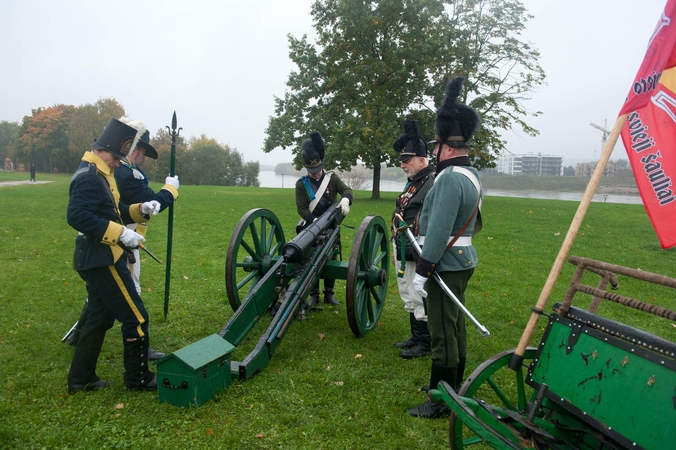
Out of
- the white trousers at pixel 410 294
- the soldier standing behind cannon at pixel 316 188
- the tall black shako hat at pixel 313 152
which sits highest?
the tall black shako hat at pixel 313 152

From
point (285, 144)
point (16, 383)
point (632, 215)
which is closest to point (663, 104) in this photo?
point (16, 383)

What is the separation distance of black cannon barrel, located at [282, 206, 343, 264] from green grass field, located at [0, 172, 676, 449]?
0.83 metres

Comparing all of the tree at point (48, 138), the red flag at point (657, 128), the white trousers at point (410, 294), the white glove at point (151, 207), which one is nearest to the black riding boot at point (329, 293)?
the white trousers at point (410, 294)

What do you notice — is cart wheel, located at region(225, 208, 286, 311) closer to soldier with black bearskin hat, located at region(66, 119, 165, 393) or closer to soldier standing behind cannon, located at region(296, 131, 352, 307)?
soldier standing behind cannon, located at region(296, 131, 352, 307)

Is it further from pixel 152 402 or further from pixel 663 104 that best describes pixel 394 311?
pixel 663 104

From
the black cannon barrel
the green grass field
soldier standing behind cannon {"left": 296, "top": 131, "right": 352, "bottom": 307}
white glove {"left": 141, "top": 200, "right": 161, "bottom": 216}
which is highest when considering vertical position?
soldier standing behind cannon {"left": 296, "top": 131, "right": 352, "bottom": 307}

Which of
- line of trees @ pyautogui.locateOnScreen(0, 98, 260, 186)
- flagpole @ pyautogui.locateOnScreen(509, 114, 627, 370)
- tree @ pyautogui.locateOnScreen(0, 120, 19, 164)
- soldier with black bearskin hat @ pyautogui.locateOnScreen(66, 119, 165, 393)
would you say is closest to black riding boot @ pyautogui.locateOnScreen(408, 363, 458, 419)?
flagpole @ pyautogui.locateOnScreen(509, 114, 627, 370)

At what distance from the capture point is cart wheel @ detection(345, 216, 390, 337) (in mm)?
3926

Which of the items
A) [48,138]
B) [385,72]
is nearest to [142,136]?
[385,72]

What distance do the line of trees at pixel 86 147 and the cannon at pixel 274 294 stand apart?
42264 mm

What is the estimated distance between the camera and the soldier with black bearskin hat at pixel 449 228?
2.78 meters

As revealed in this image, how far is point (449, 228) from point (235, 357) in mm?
2183

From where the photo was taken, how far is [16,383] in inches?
131

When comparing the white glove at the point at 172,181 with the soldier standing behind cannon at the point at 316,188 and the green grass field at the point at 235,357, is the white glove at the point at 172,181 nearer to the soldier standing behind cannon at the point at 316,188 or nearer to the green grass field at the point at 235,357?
the soldier standing behind cannon at the point at 316,188
